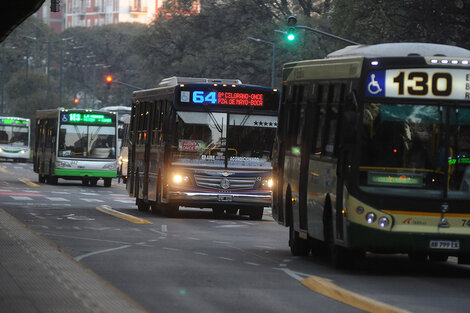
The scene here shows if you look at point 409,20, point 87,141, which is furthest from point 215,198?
point 409,20

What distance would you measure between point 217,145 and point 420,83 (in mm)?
13357

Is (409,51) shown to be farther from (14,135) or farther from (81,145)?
(14,135)

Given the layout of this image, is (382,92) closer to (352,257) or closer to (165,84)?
(352,257)

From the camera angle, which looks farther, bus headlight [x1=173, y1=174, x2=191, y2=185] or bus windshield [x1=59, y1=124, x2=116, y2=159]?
bus windshield [x1=59, y1=124, x2=116, y2=159]

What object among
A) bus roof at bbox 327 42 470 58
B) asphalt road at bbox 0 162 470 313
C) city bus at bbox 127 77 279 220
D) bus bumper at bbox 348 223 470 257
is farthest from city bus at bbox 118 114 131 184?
bus bumper at bbox 348 223 470 257

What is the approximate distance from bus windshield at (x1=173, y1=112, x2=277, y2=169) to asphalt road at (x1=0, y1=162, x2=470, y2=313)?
1626mm

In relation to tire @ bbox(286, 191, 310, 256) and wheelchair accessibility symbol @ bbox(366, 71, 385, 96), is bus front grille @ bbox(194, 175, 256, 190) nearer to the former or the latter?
tire @ bbox(286, 191, 310, 256)

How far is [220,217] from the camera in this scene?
106ft

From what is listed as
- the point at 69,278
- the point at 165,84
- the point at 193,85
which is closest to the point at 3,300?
the point at 69,278

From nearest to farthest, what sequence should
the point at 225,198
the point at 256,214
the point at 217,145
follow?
1. the point at 217,145
2. the point at 225,198
3. the point at 256,214

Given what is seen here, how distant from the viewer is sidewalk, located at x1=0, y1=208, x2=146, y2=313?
39.2ft

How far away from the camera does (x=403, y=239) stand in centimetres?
1659

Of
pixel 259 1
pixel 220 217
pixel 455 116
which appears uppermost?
pixel 259 1

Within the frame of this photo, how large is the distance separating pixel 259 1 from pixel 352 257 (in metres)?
78.0
